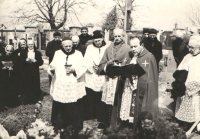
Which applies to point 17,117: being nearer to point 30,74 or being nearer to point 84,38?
point 30,74

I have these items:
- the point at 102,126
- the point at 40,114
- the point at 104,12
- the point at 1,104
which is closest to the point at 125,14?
the point at 104,12

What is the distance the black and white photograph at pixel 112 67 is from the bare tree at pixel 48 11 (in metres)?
0.02

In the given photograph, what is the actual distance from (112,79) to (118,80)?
A: 0.96ft

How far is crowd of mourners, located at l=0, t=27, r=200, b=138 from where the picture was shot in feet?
11.7

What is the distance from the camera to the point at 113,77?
399 centimetres

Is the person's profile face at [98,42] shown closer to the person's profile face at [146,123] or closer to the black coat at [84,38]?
the black coat at [84,38]

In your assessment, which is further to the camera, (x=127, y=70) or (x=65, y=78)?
(x=65, y=78)

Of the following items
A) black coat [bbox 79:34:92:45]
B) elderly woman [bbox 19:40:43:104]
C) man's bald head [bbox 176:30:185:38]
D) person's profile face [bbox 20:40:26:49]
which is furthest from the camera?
elderly woman [bbox 19:40:43:104]

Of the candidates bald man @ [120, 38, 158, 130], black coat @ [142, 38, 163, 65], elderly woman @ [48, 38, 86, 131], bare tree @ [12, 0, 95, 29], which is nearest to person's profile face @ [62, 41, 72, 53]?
elderly woman @ [48, 38, 86, 131]

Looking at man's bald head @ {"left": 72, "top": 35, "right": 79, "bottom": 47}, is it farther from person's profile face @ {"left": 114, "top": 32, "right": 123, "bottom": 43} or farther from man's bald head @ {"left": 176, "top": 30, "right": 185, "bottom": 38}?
man's bald head @ {"left": 176, "top": 30, "right": 185, "bottom": 38}

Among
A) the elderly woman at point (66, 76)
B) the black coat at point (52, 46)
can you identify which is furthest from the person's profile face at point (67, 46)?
the black coat at point (52, 46)

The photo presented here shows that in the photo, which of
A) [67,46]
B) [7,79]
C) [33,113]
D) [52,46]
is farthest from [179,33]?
[7,79]

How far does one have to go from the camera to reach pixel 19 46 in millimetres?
5266

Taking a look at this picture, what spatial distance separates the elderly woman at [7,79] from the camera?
15.5 ft
